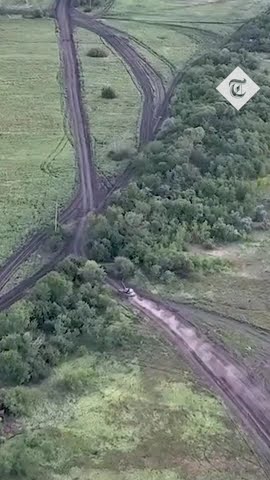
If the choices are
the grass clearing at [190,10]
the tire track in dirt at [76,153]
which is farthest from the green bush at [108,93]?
the grass clearing at [190,10]

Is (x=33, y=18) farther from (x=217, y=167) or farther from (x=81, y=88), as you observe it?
(x=217, y=167)

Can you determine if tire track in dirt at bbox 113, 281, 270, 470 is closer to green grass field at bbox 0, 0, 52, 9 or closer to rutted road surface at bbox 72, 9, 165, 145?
rutted road surface at bbox 72, 9, 165, 145

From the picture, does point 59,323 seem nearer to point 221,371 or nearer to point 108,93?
point 221,371

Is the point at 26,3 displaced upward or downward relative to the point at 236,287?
upward

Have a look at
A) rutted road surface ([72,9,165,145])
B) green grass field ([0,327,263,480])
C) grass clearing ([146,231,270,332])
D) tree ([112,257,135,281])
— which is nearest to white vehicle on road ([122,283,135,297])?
tree ([112,257,135,281])

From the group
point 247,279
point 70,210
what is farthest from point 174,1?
point 247,279

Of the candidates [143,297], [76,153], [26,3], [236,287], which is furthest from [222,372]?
[26,3]

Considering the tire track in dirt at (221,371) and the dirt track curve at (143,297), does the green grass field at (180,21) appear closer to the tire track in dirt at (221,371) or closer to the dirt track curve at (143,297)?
the dirt track curve at (143,297)
